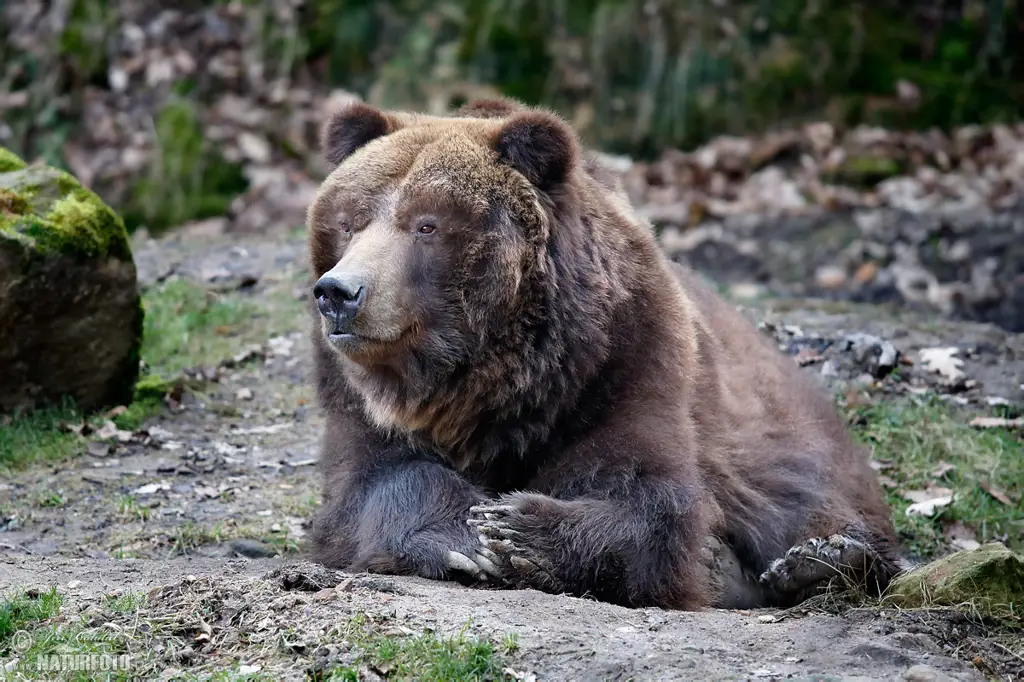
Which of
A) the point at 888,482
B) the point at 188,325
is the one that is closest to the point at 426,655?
the point at 888,482

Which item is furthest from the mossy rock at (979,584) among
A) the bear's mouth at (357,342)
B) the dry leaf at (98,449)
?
the dry leaf at (98,449)

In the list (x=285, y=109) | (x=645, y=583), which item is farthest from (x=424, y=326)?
(x=285, y=109)

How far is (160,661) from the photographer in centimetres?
411

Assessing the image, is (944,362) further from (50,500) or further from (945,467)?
(50,500)

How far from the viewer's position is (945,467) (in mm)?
7461

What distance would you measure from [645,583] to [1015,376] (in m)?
4.49

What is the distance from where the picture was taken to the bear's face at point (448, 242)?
514cm

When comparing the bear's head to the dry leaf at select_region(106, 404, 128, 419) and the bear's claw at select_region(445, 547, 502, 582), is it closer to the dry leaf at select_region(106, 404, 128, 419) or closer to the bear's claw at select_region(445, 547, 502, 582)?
the bear's claw at select_region(445, 547, 502, 582)

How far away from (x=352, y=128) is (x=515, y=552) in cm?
213

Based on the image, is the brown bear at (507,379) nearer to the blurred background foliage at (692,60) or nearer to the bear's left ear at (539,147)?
the bear's left ear at (539,147)

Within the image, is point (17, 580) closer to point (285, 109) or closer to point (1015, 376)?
point (1015, 376)

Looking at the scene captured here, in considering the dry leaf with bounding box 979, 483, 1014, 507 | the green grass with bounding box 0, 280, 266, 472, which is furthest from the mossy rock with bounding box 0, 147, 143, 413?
the dry leaf with bounding box 979, 483, 1014, 507

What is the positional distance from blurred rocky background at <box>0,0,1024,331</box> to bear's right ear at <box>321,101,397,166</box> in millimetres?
7521

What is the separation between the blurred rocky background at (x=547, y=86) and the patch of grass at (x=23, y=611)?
893 centimetres
